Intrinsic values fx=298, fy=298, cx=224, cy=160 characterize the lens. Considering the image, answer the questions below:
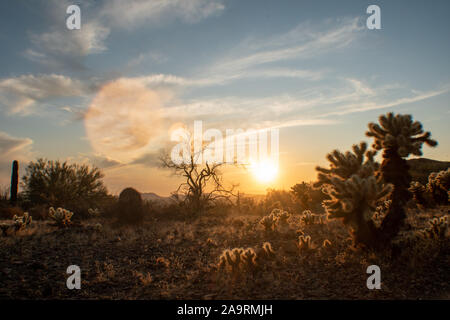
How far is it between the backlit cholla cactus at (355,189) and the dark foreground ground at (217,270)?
767 millimetres

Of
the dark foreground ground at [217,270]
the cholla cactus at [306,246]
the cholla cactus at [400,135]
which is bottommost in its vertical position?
the dark foreground ground at [217,270]

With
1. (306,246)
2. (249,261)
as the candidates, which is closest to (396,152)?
(306,246)

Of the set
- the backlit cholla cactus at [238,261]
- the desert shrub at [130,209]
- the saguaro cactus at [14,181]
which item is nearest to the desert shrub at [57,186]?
the saguaro cactus at [14,181]

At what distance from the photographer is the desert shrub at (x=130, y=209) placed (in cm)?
1560

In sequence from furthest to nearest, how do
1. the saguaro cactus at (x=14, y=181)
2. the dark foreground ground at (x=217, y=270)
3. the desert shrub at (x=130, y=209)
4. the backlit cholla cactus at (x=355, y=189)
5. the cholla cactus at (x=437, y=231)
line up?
the saguaro cactus at (x=14, y=181)
the desert shrub at (x=130, y=209)
the cholla cactus at (x=437, y=231)
the backlit cholla cactus at (x=355, y=189)
the dark foreground ground at (x=217, y=270)

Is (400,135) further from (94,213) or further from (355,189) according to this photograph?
(94,213)

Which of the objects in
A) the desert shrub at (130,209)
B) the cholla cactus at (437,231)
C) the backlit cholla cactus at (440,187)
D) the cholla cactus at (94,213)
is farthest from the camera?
the cholla cactus at (94,213)

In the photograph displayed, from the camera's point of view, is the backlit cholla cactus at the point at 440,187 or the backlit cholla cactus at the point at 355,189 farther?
the backlit cholla cactus at the point at 440,187

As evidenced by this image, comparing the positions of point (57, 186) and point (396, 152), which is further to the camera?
point (57, 186)

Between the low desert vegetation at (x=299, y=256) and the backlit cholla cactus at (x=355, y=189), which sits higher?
the backlit cholla cactus at (x=355, y=189)

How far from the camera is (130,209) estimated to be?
1571 centimetres

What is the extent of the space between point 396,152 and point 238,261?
4.47 m

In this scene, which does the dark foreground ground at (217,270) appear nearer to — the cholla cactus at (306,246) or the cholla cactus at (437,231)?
the cholla cactus at (306,246)
